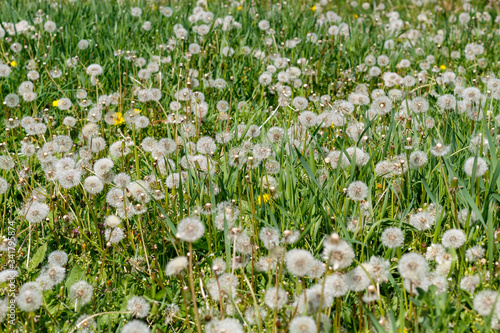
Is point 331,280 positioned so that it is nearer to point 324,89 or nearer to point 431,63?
point 324,89

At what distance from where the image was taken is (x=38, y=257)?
2.22m

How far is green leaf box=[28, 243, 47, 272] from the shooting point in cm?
218

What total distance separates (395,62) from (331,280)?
3145mm

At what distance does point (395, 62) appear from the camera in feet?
14.3

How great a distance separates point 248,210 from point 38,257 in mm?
919

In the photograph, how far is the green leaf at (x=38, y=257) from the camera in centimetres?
218

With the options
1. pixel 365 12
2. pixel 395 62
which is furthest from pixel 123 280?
pixel 365 12

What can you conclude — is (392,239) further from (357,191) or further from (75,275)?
(75,275)

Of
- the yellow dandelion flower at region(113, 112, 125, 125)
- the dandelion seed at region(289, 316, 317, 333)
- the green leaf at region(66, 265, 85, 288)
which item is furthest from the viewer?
the yellow dandelion flower at region(113, 112, 125, 125)

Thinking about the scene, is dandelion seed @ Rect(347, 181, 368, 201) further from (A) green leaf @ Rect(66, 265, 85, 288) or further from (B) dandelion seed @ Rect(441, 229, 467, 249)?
(A) green leaf @ Rect(66, 265, 85, 288)

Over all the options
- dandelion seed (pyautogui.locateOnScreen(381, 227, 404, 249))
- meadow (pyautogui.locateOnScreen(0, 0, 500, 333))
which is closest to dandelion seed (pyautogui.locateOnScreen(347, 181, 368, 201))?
meadow (pyautogui.locateOnScreen(0, 0, 500, 333))

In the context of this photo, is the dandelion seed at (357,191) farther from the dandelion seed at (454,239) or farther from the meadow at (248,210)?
the dandelion seed at (454,239)

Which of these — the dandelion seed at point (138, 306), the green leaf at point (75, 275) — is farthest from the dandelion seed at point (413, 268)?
the green leaf at point (75, 275)

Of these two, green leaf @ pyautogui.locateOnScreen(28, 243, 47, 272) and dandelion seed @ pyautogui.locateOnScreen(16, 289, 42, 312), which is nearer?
dandelion seed @ pyautogui.locateOnScreen(16, 289, 42, 312)
